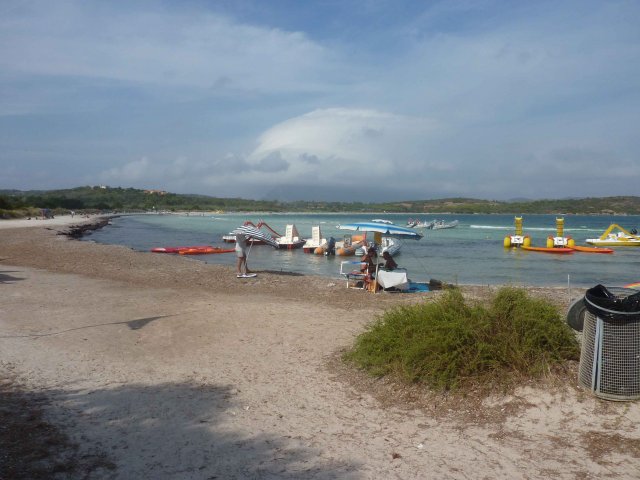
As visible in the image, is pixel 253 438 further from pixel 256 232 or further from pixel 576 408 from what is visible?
pixel 256 232

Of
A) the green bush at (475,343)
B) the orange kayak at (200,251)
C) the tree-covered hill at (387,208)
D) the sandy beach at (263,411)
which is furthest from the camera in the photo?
the tree-covered hill at (387,208)

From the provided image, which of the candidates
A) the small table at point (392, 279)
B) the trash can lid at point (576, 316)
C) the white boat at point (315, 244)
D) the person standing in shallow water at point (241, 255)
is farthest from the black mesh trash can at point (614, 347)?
the white boat at point (315, 244)

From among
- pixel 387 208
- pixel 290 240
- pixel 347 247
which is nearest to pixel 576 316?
pixel 347 247

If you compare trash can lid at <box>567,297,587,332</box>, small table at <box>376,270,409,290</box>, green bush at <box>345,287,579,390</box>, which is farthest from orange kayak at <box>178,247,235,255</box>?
trash can lid at <box>567,297,587,332</box>

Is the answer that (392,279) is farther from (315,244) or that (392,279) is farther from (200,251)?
(315,244)

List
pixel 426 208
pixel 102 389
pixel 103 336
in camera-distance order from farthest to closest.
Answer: pixel 426 208 < pixel 103 336 < pixel 102 389

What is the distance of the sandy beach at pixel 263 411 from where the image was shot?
420cm

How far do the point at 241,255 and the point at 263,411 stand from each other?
424 inches

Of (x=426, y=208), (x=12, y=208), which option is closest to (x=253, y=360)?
(x=12, y=208)

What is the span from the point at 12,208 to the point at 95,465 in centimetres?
7656

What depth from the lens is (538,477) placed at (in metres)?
4.01

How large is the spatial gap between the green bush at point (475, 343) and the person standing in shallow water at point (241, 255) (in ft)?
31.4

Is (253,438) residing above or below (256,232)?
below

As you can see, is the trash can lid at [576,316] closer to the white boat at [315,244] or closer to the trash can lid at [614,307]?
the trash can lid at [614,307]
